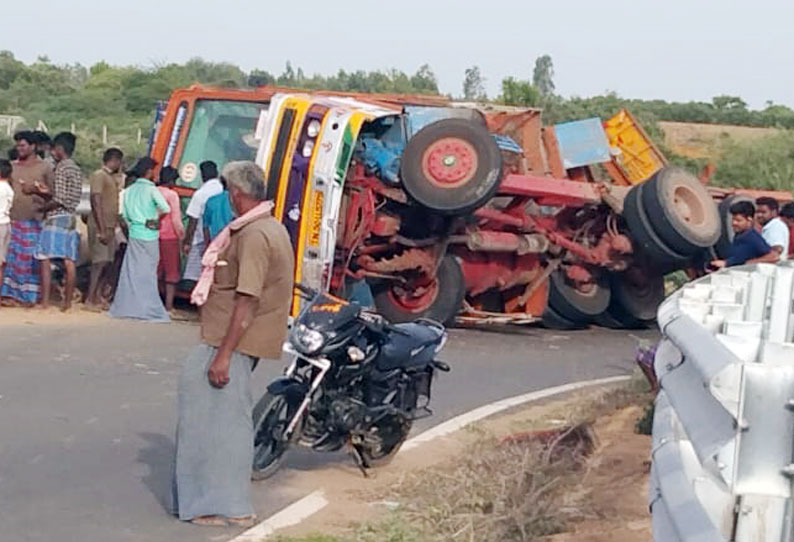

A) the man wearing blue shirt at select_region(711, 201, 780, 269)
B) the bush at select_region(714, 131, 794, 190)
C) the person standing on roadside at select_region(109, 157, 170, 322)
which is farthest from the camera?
the bush at select_region(714, 131, 794, 190)

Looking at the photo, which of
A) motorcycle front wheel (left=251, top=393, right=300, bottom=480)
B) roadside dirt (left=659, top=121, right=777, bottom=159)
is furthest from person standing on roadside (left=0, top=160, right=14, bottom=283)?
roadside dirt (left=659, top=121, right=777, bottom=159)

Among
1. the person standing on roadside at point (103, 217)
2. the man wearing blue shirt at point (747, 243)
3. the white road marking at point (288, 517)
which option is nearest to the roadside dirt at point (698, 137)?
the person standing on roadside at point (103, 217)

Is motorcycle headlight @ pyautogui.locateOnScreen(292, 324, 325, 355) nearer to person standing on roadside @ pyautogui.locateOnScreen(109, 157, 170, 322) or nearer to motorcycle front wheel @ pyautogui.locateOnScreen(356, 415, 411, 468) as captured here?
motorcycle front wheel @ pyautogui.locateOnScreen(356, 415, 411, 468)

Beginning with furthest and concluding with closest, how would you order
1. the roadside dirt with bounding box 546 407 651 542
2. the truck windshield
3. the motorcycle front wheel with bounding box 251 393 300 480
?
the truck windshield → the motorcycle front wheel with bounding box 251 393 300 480 → the roadside dirt with bounding box 546 407 651 542

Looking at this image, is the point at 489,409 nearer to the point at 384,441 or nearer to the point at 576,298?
the point at 384,441

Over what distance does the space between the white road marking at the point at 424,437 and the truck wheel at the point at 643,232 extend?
238cm

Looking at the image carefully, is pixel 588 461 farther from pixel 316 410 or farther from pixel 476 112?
pixel 476 112

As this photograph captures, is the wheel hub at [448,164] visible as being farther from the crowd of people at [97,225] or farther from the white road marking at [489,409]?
the white road marking at [489,409]

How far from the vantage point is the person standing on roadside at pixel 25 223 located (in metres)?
15.3

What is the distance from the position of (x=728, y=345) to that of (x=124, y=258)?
1259cm

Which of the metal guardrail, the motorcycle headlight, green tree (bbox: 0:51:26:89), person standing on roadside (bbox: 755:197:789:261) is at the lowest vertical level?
green tree (bbox: 0:51:26:89)

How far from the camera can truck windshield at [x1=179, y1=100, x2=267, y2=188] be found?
16016mm

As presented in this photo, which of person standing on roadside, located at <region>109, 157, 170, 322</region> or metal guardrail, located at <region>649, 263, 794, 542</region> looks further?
person standing on roadside, located at <region>109, 157, 170, 322</region>

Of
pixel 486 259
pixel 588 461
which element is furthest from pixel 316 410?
pixel 486 259
